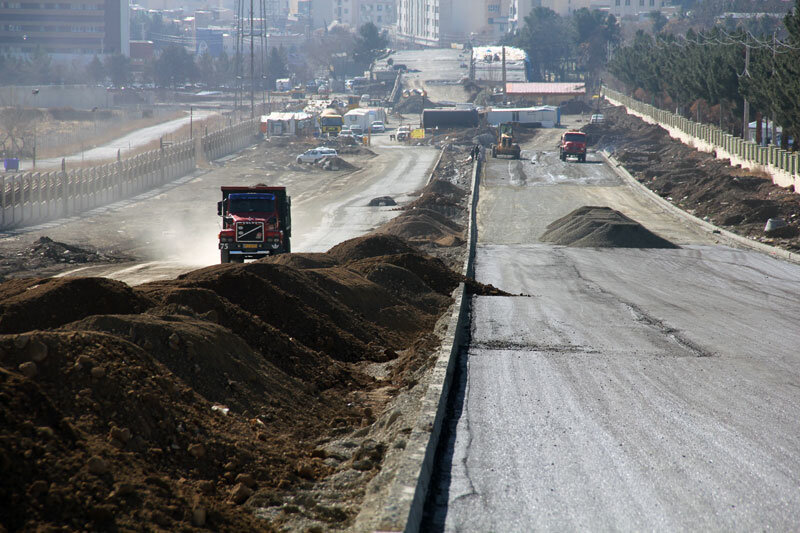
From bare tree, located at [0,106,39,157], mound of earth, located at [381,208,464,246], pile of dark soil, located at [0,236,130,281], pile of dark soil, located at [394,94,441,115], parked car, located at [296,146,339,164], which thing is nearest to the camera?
pile of dark soil, located at [0,236,130,281]

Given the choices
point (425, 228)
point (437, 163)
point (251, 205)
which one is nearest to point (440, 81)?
point (437, 163)

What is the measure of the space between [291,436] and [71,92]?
154076 millimetres

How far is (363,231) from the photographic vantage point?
1629 inches

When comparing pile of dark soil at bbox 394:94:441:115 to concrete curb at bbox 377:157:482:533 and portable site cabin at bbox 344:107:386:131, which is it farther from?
concrete curb at bbox 377:157:482:533

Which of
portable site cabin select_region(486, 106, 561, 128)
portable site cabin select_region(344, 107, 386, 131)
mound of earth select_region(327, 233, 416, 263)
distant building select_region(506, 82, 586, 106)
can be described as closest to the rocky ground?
mound of earth select_region(327, 233, 416, 263)

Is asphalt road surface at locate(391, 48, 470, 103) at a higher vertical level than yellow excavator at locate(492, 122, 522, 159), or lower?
higher

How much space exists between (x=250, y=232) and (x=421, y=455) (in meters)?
19.4

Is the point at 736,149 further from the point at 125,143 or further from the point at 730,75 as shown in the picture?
the point at 125,143

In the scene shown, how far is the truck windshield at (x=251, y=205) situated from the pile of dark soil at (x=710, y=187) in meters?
19.2

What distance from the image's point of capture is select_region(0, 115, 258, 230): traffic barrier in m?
40.4

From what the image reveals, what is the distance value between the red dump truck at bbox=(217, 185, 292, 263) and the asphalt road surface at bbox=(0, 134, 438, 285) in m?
2.62

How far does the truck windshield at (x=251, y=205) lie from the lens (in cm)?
2750

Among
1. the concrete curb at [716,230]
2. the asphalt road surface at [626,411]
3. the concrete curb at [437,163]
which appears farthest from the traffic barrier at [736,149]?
the asphalt road surface at [626,411]

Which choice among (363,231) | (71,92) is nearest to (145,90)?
(71,92)
